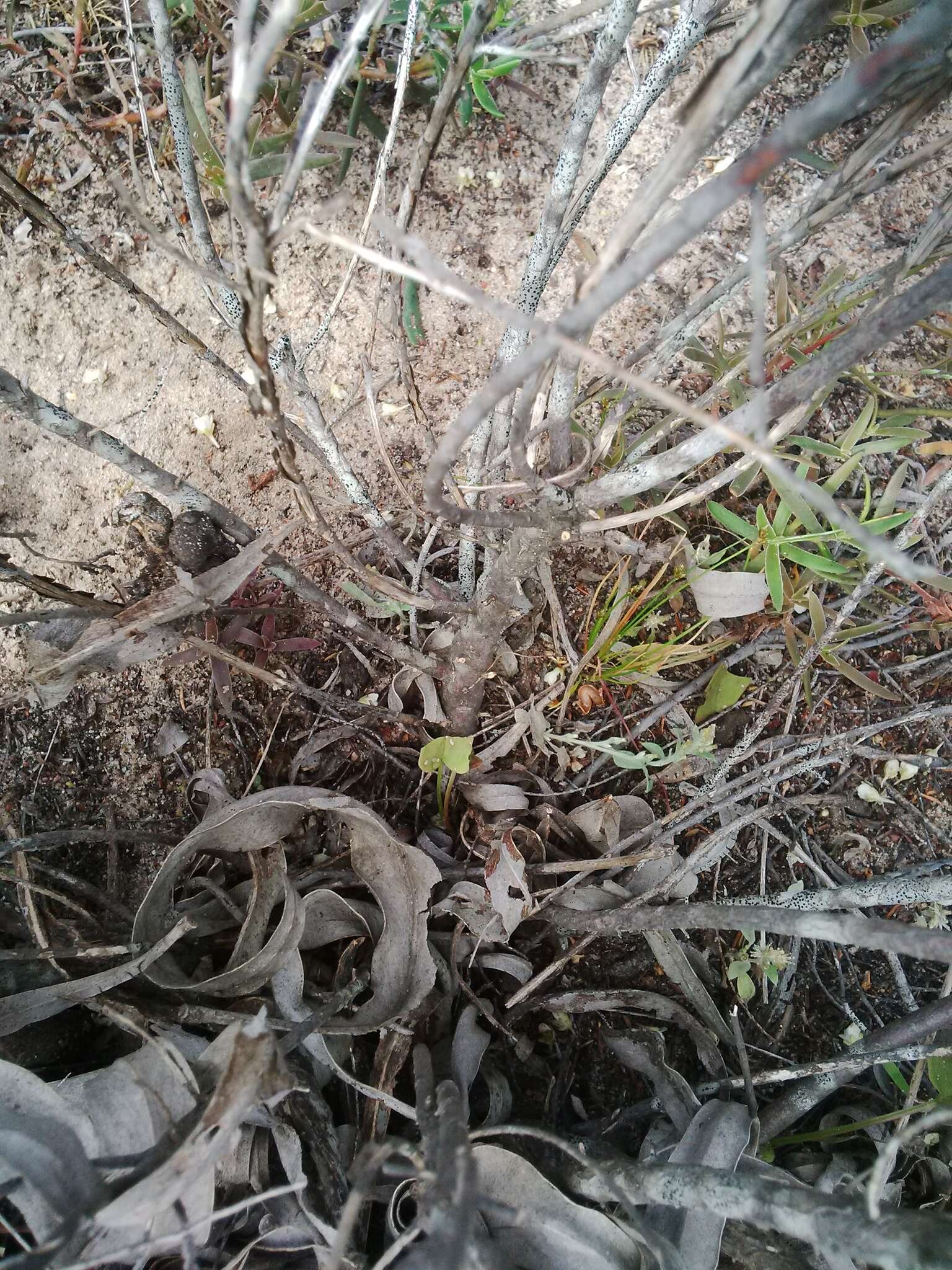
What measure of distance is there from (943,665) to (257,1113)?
3.43ft

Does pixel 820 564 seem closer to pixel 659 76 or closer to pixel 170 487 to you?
pixel 659 76

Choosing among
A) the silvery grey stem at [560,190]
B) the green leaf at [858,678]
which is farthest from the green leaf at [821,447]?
the silvery grey stem at [560,190]

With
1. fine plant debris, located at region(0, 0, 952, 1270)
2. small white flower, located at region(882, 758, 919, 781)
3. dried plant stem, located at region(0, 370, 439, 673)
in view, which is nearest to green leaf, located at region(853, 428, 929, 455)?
fine plant debris, located at region(0, 0, 952, 1270)

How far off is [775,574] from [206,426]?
0.85m

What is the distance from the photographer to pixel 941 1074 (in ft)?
2.77

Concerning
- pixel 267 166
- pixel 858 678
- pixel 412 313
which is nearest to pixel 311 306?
pixel 412 313

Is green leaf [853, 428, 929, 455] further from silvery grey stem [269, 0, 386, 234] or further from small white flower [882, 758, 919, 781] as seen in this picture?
silvery grey stem [269, 0, 386, 234]

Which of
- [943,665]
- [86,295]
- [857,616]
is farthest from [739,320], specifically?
[86,295]

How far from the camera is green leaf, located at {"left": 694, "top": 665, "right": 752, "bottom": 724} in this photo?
3.29 ft

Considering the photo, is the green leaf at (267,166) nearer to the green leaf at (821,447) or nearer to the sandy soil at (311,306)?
the sandy soil at (311,306)

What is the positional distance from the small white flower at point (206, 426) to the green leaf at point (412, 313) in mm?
327

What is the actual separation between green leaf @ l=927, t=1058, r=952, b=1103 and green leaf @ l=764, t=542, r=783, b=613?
539mm

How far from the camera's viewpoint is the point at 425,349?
3.83ft

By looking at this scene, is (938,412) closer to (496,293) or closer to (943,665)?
(943,665)
